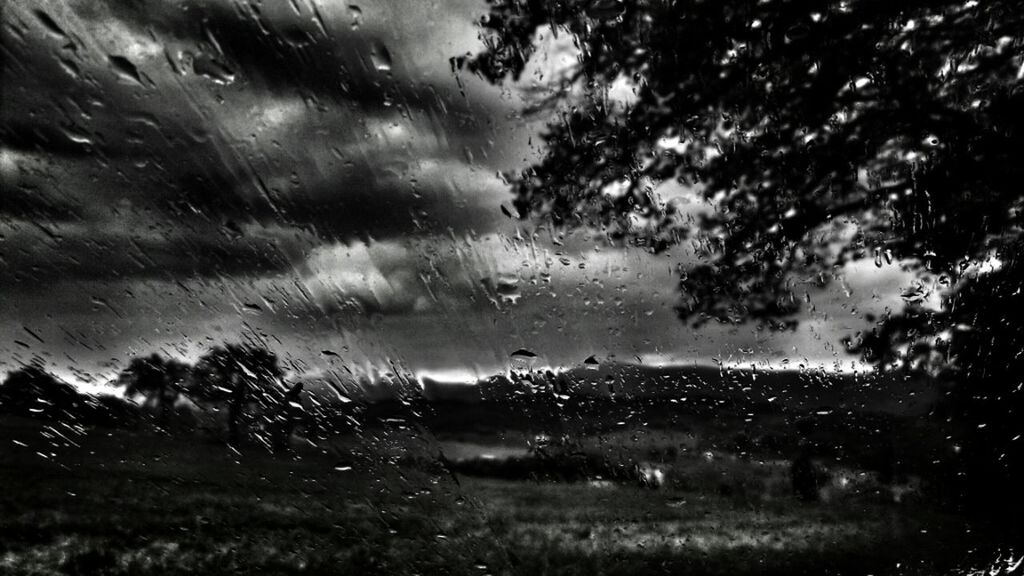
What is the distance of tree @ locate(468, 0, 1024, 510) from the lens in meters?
2.97

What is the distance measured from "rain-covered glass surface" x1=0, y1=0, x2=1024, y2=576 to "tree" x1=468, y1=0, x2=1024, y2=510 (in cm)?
2

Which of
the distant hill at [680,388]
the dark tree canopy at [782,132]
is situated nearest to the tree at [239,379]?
the distant hill at [680,388]

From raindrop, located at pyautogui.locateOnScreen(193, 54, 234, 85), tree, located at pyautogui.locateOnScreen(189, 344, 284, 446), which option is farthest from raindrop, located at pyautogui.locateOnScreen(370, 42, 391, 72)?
tree, located at pyautogui.locateOnScreen(189, 344, 284, 446)

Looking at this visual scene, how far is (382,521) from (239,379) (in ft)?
4.33

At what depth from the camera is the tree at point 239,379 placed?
135 inches

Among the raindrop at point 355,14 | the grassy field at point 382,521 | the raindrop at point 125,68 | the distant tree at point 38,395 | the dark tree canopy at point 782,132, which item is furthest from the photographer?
the grassy field at point 382,521

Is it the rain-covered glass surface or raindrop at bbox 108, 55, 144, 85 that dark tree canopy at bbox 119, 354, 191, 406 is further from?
raindrop at bbox 108, 55, 144, 85

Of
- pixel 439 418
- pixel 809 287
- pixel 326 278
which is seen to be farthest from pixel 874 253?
pixel 326 278

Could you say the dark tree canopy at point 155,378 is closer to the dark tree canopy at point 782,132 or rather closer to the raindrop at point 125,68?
the raindrop at point 125,68

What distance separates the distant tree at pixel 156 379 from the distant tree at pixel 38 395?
11.0 inches

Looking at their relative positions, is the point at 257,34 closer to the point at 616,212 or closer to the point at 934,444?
the point at 616,212

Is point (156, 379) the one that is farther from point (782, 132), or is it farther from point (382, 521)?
point (782, 132)

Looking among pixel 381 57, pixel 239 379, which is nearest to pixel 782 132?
pixel 381 57

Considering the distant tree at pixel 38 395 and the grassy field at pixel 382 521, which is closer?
the distant tree at pixel 38 395
